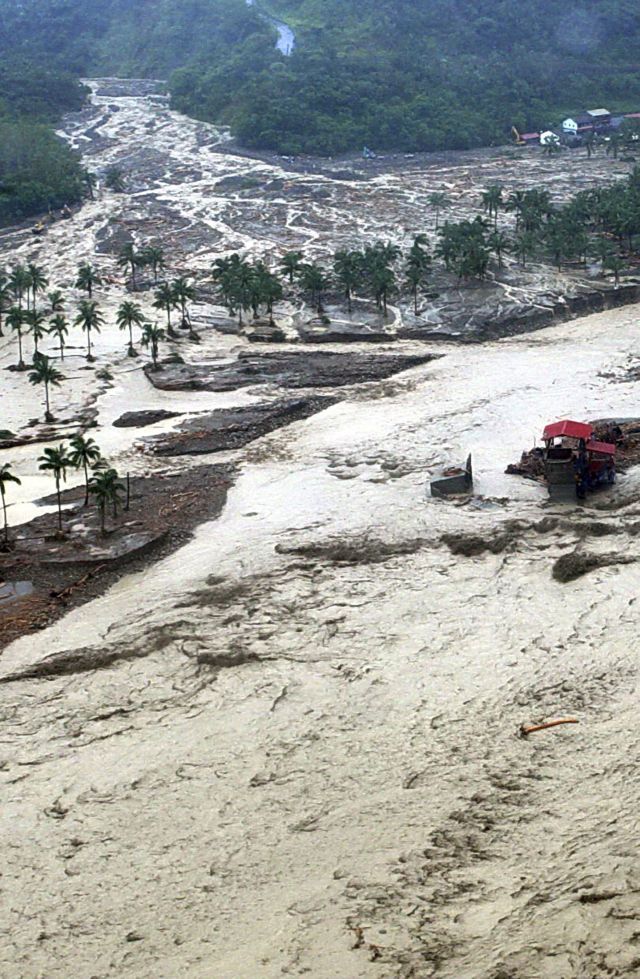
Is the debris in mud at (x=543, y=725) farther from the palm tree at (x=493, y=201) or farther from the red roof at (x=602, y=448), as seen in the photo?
the palm tree at (x=493, y=201)

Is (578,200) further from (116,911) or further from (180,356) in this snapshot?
(116,911)

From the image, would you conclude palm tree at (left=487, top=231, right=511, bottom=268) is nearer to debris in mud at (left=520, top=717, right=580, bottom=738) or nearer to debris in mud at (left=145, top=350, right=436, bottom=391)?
debris in mud at (left=145, top=350, right=436, bottom=391)

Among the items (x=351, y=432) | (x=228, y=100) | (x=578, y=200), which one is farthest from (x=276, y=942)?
(x=228, y=100)

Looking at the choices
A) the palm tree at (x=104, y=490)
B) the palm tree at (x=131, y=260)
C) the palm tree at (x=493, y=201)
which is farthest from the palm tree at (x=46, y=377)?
the palm tree at (x=493, y=201)

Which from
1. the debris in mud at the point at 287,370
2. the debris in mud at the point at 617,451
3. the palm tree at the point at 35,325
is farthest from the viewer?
the palm tree at the point at 35,325

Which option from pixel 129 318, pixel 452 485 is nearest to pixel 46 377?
pixel 129 318

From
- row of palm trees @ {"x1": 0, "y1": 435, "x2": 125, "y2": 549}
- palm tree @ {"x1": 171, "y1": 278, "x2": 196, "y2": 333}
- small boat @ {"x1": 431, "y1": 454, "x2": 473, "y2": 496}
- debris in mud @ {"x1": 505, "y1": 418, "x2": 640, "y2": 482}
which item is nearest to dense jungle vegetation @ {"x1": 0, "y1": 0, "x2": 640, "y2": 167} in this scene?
palm tree @ {"x1": 171, "y1": 278, "x2": 196, "y2": 333}
